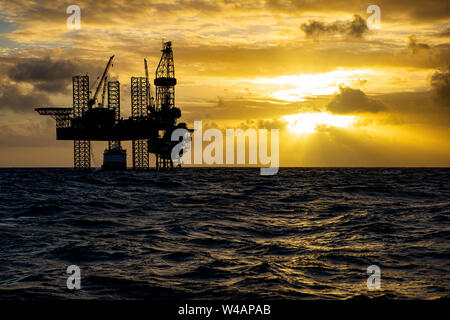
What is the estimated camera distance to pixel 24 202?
3447cm

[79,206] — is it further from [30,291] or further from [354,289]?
[354,289]

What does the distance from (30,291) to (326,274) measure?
314 inches

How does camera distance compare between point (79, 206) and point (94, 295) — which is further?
point (79, 206)

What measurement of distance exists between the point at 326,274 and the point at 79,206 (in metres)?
23.2

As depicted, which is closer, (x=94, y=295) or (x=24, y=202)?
(x=94, y=295)

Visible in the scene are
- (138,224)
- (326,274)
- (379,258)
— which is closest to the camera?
(326,274)

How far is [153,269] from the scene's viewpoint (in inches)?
526
